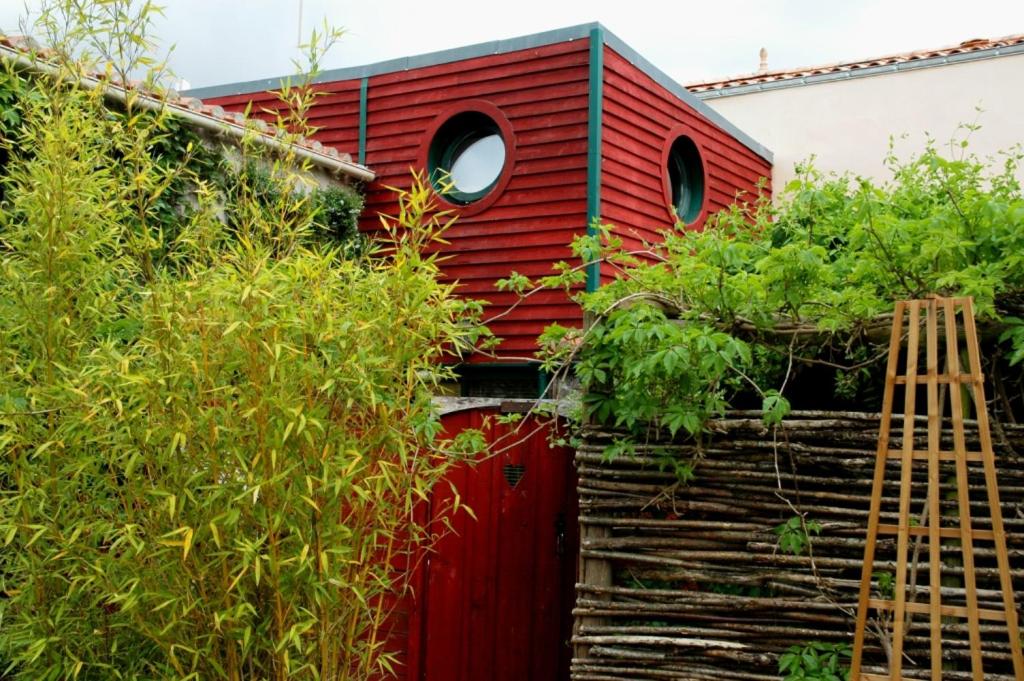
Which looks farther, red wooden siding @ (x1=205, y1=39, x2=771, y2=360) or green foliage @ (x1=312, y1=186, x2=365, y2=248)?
green foliage @ (x1=312, y1=186, x2=365, y2=248)

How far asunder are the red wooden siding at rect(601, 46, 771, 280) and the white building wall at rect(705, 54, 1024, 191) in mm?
1748

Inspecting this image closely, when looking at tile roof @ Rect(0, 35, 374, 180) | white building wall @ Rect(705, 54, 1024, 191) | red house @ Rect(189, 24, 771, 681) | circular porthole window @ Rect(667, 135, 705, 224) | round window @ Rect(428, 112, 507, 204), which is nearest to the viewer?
tile roof @ Rect(0, 35, 374, 180)

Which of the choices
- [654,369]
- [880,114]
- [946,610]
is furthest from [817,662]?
[880,114]

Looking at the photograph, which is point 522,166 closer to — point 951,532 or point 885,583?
point 885,583

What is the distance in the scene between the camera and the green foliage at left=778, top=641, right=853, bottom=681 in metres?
3.54

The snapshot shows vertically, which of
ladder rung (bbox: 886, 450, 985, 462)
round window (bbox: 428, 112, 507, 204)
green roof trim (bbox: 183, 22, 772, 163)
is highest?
green roof trim (bbox: 183, 22, 772, 163)

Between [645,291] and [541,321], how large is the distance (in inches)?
139

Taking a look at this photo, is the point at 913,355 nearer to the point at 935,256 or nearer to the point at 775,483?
the point at 935,256

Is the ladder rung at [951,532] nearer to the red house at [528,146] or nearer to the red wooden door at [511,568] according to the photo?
the red wooden door at [511,568]

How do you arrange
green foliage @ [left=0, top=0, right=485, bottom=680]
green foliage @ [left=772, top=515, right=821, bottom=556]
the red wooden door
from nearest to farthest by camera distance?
green foliage @ [left=0, top=0, right=485, bottom=680] < green foliage @ [left=772, top=515, right=821, bottom=556] < the red wooden door

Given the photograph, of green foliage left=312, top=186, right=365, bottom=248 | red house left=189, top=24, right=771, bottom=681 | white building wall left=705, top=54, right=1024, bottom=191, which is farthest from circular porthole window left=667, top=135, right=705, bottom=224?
green foliage left=312, top=186, right=365, bottom=248

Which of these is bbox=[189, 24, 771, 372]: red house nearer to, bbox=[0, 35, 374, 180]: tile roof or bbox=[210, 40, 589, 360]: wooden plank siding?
bbox=[210, 40, 589, 360]: wooden plank siding

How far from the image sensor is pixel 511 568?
5051 millimetres

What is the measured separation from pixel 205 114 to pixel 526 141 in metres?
2.54
